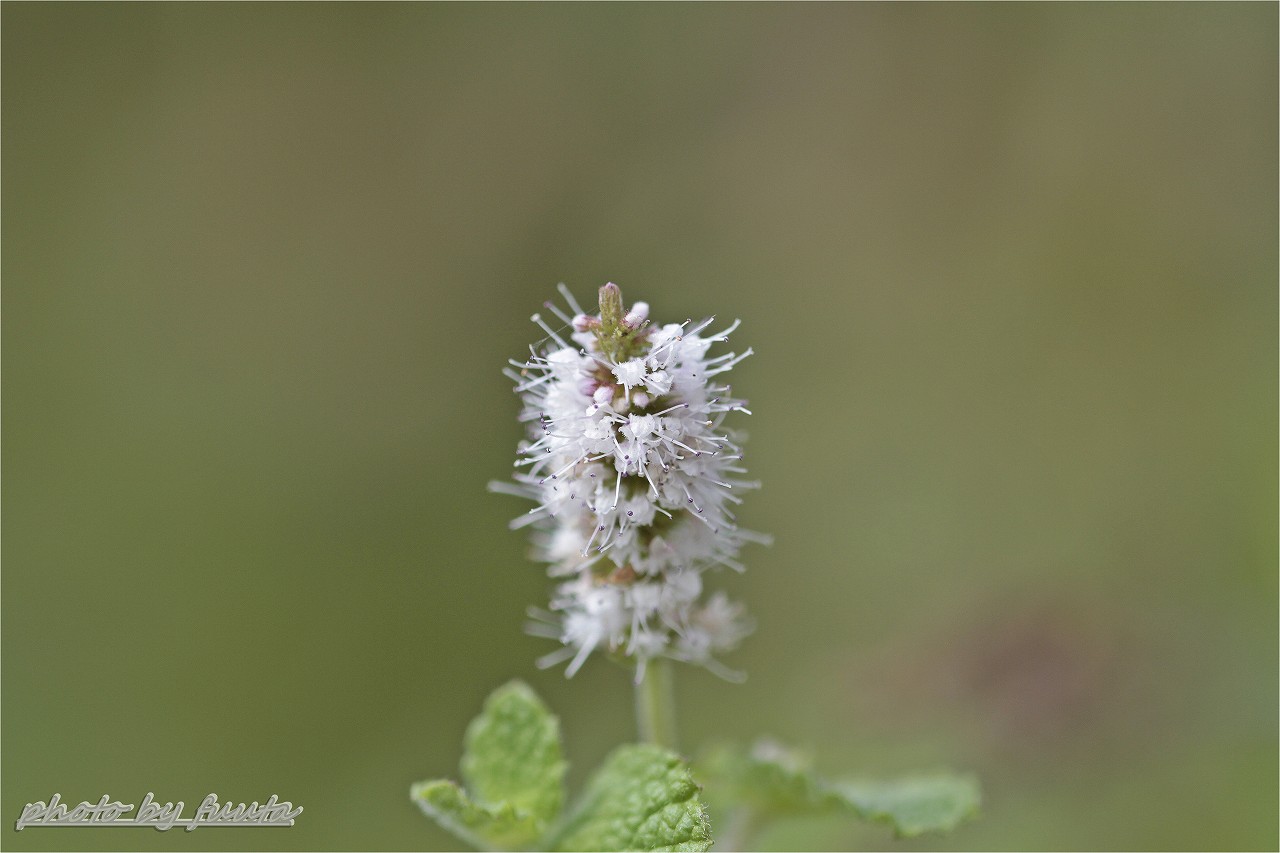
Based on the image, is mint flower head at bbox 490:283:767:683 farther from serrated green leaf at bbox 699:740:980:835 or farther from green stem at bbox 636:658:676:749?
serrated green leaf at bbox 699:740:980:835

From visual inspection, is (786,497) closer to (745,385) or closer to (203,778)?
(745,385)

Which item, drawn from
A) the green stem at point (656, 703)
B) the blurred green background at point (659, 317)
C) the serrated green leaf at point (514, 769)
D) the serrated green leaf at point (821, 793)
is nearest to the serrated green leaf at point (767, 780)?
the serrated green leaf at point (821, 793)

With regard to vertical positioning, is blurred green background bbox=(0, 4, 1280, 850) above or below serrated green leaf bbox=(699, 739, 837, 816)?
above

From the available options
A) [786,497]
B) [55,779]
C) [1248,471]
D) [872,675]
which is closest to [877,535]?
[786,497]

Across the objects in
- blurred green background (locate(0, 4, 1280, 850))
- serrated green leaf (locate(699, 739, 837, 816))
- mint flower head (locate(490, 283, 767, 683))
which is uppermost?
blurred green background (locate(0, 4, 1280, 850))

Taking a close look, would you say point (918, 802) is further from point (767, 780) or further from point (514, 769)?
point (514, 769)

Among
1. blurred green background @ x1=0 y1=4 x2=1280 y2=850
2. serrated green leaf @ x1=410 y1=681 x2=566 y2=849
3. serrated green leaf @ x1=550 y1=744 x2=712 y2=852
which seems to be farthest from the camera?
blurred green background @ x1=0 y1=4 x2=1280 y2=850

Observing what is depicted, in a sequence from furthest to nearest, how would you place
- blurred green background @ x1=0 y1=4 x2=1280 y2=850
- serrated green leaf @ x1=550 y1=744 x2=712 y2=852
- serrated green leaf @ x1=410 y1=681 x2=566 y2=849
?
blurred green background @ x1=0 y1=4 x2=1280 y2=850 → serrated green leaf @ x1=410 y1=681 x2=566 y2=849 → serrated green leaf @ x1=550 y1=744 x2=712 y2=852

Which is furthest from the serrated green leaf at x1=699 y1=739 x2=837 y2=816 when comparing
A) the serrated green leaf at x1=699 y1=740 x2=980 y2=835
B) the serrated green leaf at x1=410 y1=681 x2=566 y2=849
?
the serrated green leaf at x1=410 y1=681 x2=566 y2=849
